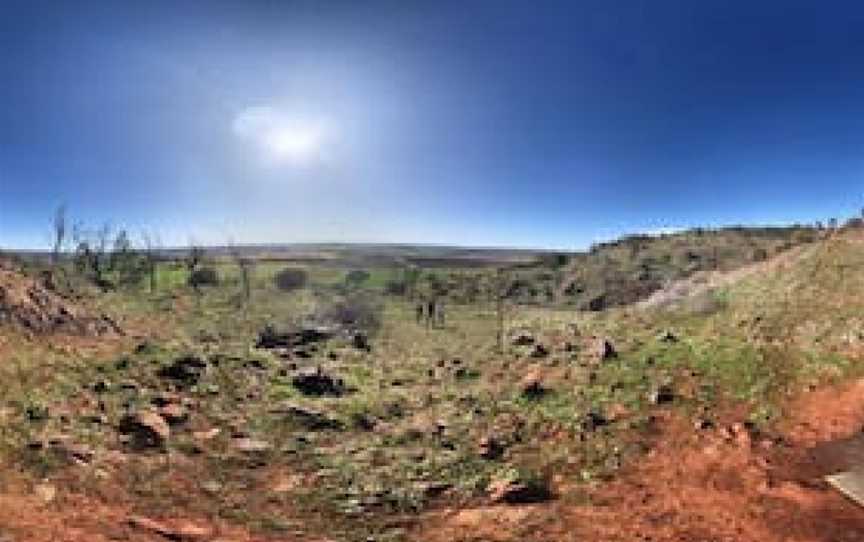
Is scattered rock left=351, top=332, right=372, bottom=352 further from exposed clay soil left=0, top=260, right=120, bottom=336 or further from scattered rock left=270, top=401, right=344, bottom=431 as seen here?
scattered rock left=270, top=401, right=344, bottom=431

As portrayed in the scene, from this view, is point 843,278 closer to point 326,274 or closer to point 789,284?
point 789,284

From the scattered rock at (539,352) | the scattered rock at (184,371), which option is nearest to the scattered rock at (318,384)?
the scattered rock at (184,371)

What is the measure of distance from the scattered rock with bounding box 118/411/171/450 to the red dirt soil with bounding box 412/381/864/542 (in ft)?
31.9

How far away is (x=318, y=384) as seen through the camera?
40594 millimetres

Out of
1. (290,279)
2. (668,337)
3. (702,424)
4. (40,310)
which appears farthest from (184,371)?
(290,279)

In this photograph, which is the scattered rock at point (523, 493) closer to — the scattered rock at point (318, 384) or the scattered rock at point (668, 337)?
the scattered rock at point (668, 337)

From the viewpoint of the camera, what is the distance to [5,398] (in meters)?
27.8

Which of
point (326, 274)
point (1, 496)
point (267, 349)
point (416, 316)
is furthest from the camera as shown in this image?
point (326, 274)

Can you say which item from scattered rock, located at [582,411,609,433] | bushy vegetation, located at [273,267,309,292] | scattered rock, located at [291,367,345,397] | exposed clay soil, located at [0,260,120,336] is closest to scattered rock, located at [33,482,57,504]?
scattered rock, located at [582,411,609,433]

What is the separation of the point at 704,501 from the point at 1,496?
15691 millimetres

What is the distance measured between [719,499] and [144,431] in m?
16.8

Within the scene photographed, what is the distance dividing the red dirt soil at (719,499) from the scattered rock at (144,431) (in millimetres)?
9725

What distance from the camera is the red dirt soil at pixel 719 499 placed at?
19969 mm

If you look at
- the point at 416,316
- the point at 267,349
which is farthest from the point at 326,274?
the point at 267,349
